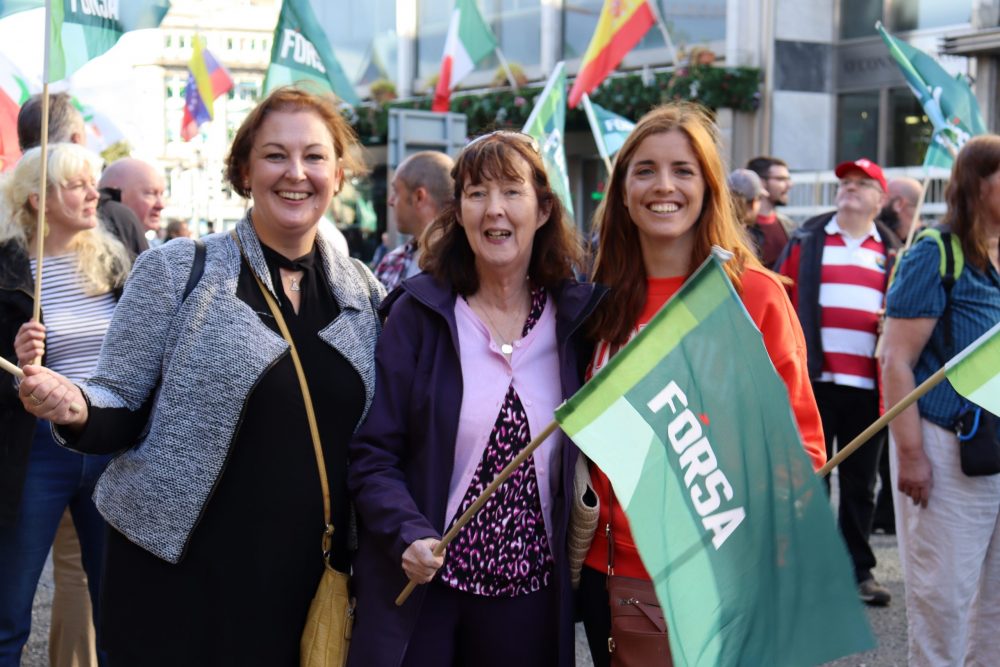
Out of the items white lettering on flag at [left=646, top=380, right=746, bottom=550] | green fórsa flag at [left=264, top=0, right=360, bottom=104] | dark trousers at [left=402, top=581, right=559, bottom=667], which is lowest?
dark trousers at [left=402, top=581, right=559, bottom=667]

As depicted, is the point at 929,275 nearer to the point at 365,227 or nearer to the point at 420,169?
the point at 420,169

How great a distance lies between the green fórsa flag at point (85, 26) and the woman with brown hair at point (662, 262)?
61.0 inches

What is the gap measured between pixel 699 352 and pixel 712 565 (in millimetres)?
426

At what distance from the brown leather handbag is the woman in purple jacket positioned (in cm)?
12

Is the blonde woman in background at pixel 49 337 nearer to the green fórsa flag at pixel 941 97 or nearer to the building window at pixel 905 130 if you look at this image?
the green fórsa flag at pixel 941 97

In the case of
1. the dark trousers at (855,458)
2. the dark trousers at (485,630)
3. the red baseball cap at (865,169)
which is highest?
the red baseball cap at (865,169)

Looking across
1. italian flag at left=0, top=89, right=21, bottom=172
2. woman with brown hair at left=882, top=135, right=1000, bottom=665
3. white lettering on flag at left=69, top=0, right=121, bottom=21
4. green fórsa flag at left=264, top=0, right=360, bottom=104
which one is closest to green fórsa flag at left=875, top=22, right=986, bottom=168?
green fórsa flag at left=264, top=0, right=360, bottom=104

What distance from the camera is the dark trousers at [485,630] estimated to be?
2947 millimetres

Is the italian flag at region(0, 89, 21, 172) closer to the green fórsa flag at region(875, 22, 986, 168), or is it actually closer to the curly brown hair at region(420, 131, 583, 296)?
the curly brown hair at region(420, 131, 583, 296)

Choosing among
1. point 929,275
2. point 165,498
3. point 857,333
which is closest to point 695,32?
point 857,333

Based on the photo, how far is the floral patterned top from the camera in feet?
9.64

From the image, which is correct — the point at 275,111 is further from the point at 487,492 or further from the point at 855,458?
the point at 855,458

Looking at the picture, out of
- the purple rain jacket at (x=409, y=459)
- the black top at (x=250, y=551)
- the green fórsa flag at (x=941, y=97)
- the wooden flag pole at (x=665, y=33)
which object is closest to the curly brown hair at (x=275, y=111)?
the black top at (x=250, y=551)

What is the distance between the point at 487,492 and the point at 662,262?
0.96m
